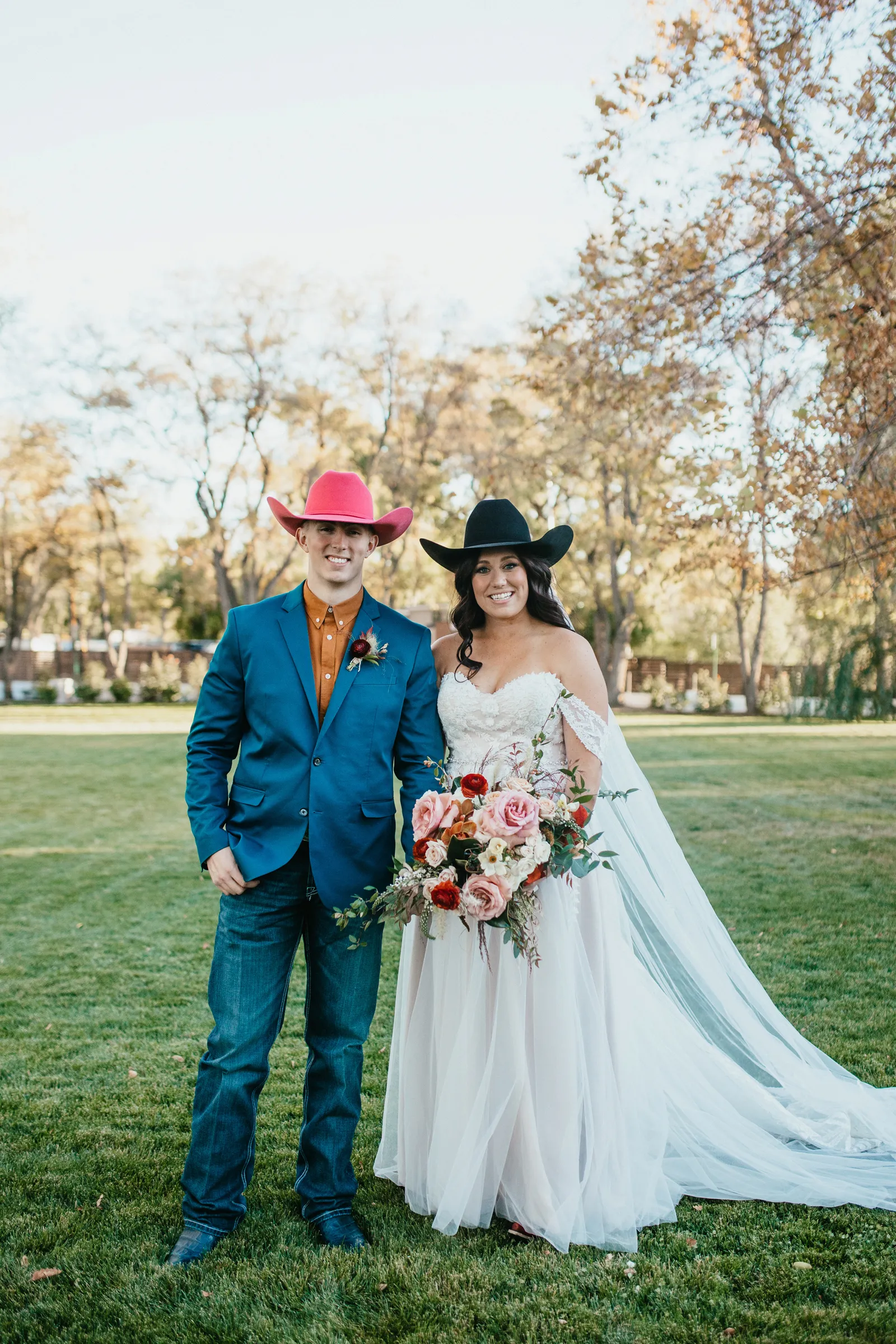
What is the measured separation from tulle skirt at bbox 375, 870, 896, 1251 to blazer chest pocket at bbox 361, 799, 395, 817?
424mm

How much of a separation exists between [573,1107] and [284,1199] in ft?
3.61

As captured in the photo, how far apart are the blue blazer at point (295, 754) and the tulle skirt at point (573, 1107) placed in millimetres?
478

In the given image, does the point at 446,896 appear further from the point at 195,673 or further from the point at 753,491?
the point at 195,673

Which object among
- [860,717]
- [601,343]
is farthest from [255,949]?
[860,717]

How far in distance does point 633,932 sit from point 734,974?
1.58ft

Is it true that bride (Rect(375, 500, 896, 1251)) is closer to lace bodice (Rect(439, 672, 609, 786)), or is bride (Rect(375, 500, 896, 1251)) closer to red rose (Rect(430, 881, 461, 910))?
lace bodice (Rect(439, 672, 609, 786))

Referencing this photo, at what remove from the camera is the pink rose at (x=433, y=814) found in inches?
125

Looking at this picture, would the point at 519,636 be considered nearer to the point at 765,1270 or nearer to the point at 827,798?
the point at 765,1270

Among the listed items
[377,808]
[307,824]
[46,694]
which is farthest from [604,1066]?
[46,694]

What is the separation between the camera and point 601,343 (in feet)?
31.8

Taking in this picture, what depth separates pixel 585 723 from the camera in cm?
362

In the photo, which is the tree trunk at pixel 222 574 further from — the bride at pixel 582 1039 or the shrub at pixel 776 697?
the bride at pixel 582 1039

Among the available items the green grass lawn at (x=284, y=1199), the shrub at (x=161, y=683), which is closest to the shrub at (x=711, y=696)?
the shrub at (x=161, y=683)

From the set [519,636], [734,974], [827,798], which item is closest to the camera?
[519,636]
